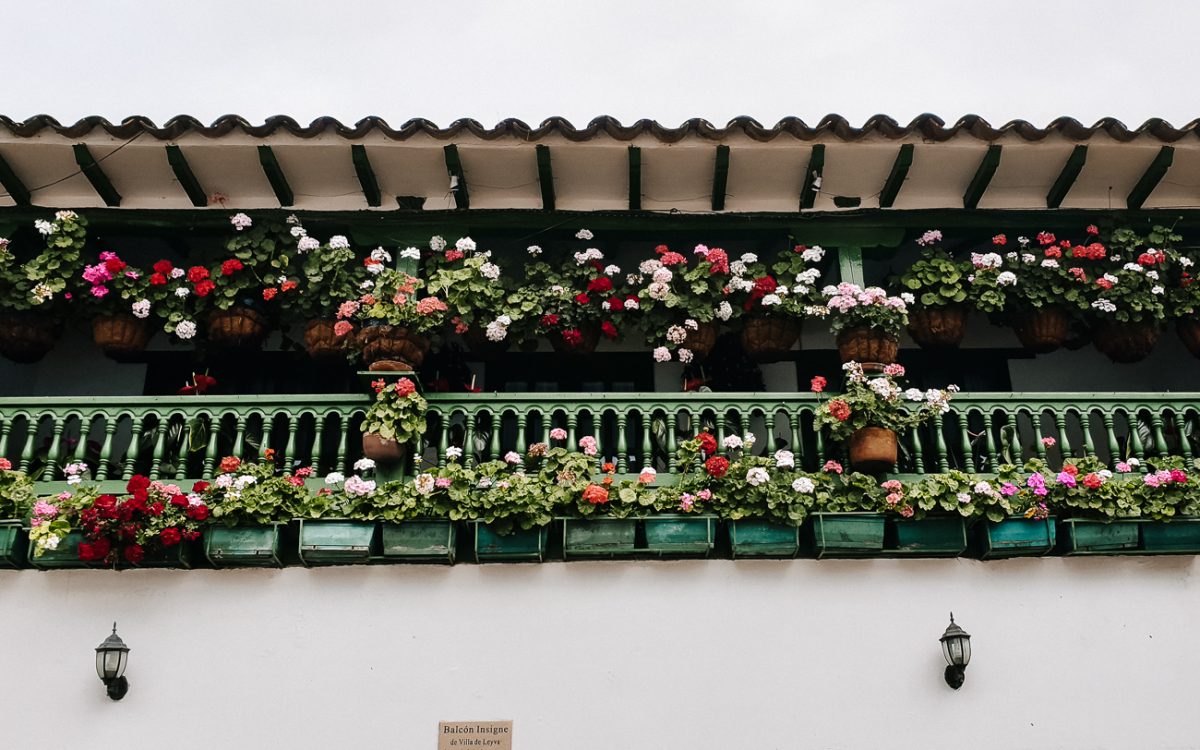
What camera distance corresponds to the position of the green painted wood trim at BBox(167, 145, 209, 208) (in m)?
6.79

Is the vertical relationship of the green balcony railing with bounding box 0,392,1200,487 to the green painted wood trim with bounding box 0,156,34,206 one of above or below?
below

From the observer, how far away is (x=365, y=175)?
6.97 metres

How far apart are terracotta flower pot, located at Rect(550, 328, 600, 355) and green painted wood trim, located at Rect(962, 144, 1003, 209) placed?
2719 millimetres

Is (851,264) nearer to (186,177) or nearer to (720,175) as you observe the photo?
(720,175)

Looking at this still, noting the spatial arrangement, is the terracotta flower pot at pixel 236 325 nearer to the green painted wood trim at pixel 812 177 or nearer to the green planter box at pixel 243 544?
the green planter box at pixel 243 544

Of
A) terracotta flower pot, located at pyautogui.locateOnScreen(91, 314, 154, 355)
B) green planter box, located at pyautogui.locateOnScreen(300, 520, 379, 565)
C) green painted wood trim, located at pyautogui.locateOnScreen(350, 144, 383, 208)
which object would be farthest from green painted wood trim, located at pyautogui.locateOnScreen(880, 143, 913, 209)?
terracotta flower pot, located at pyautogui.locateOnScreen(91, 314, 154, 355)

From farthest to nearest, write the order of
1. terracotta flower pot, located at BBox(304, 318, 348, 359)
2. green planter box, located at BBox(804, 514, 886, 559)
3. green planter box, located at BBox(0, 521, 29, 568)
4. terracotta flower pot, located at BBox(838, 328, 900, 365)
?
terracotta flower pot, located at BBox(304, 318, 348, 359)
terracotta flower pot, located at BBox(838, 328, 900, 365)
green planter box, located at BBox(804, 514, 886, 559)
green planter box, located at BBox(0, 521, 29, 568)

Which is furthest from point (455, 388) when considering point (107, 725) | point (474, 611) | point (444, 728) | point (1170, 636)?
point (1170, 636)

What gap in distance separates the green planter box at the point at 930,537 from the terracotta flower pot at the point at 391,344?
3100 millimetres

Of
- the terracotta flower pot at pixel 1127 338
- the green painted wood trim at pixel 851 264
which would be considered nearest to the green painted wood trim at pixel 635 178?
the green painted wood trim at pixel 851 264

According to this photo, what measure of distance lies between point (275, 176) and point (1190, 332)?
6.30 meters

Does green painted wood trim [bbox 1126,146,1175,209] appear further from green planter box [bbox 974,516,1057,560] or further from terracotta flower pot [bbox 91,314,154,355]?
terracotta flower pot [bbox 91,314,154,355]

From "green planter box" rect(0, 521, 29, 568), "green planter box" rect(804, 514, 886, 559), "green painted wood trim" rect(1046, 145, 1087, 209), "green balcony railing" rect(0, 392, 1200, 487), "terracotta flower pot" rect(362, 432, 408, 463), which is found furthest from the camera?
"green painted wood trim" rect(1046, 145, 1087, 209)

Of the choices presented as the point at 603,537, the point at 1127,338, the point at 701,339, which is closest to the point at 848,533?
the point at 603,537
